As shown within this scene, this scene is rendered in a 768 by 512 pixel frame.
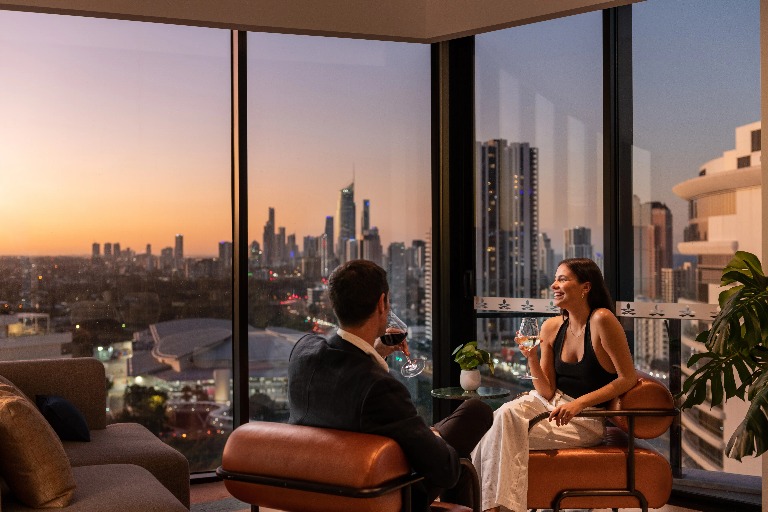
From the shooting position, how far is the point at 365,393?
264 cm

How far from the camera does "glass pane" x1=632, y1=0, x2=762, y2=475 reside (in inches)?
193

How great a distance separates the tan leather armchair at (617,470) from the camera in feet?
12.9

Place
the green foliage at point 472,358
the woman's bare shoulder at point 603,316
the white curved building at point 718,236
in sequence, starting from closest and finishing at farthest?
the woman's bare shoulder at point 603,316 < the green foliage at point 472,358 < the white curved building at point 718,236

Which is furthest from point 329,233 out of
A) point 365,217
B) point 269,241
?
point 269,241

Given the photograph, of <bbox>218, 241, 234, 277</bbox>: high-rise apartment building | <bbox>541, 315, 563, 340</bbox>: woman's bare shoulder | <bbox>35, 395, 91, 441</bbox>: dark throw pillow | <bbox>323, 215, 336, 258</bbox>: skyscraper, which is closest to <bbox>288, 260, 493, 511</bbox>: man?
<bbox>541, 315, 563, 340</bbox>: woman's bare shoulder

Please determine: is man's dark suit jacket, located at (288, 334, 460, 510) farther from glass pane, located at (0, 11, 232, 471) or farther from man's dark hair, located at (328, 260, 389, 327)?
glass pane, located at (0, 11, 232, 471)

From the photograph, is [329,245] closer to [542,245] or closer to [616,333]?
[542,245]

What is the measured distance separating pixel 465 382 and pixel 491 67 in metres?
2.36

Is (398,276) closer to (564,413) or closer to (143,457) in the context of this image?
(564,413)

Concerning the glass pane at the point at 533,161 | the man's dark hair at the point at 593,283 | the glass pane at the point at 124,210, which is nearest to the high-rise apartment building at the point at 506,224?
the glass pane at the point at 533,161

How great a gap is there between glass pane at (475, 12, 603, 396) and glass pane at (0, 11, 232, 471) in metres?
1.66

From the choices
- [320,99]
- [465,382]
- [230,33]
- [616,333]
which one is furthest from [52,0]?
[616,333]

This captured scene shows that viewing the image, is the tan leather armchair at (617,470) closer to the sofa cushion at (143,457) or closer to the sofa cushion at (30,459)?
the sofa cushion at (143,457)

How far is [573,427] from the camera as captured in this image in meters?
4.11
